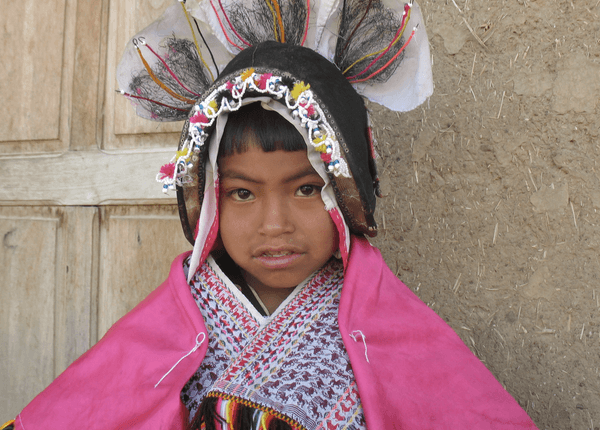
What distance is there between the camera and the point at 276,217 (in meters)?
1.06

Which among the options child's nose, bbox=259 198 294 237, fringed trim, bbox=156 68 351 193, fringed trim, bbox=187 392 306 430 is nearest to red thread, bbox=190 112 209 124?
fringed trim, bbox=156 68 351 193

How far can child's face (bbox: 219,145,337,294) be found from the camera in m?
1.08

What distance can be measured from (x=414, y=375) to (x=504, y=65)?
889mm

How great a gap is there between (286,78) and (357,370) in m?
0.63

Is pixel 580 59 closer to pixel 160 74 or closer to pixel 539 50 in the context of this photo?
pixel 539 50

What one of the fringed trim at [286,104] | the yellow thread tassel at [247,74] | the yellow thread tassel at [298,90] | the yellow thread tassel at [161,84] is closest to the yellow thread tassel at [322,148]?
the fringed trim at [286,104]

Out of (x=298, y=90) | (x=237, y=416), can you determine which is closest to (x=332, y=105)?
(x=298, y=90)

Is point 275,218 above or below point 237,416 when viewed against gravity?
above

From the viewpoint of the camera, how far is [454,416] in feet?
3.16

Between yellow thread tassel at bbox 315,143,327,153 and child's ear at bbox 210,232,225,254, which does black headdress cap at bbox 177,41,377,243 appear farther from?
child's ear at bbox 210,232,225,254

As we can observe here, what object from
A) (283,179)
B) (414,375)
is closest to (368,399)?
(414,375)

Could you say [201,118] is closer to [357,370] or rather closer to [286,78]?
[286,78]

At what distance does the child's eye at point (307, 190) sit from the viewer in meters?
1.13

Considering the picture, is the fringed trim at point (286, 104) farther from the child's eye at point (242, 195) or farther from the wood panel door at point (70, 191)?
the wood panel door at point (70, 191)
